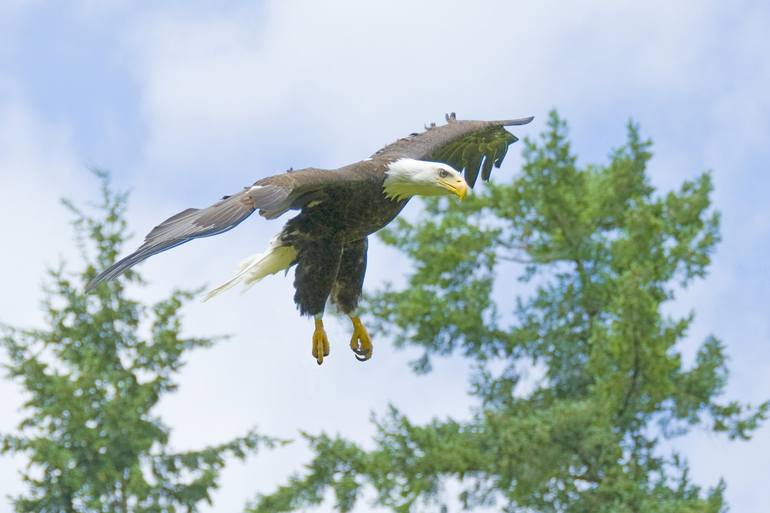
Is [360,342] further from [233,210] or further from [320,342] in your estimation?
[233,210]

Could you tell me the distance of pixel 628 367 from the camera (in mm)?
22750

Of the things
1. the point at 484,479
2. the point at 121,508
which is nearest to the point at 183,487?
the point at 121,508

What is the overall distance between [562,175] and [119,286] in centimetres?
697

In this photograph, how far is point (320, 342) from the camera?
949 centimetres

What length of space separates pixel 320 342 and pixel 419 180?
1.05 meters

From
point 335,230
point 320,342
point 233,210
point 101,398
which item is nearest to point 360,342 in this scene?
point 320,342

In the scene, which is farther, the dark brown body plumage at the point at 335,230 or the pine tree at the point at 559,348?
the pine tree at the point at 559,348

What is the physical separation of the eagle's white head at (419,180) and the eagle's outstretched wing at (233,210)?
29 cm

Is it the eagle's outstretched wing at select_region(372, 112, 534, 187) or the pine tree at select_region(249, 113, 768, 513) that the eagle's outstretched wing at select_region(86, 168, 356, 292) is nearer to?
the eagle's outstretched wing at select_region(372, 112, 534, 187)

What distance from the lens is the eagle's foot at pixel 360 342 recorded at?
32.3 ft

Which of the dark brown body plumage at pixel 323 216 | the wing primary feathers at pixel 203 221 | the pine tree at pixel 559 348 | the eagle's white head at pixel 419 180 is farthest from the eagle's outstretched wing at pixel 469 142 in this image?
the pine tree at pixel 559 348

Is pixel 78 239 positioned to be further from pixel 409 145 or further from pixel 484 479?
pixel 409 145

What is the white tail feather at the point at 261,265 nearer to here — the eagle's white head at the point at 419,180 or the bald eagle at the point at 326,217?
the bald eagle at the point at 326,217

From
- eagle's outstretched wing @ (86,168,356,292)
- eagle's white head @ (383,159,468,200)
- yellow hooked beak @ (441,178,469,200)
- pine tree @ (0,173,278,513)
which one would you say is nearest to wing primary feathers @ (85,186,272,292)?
eagle's outstretched wing @ (86,168,356,292)
